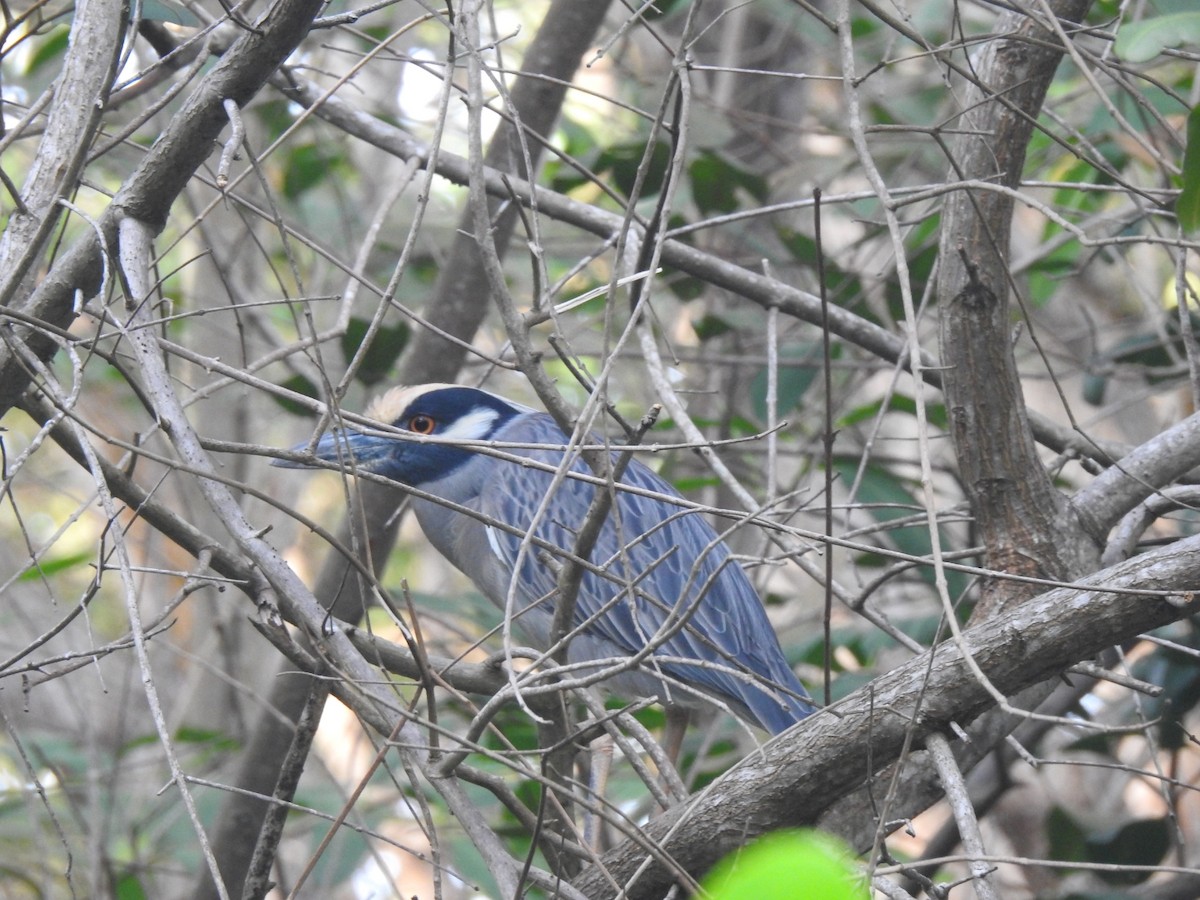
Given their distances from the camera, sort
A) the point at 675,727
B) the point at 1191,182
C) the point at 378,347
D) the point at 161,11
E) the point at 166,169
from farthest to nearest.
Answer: the point at 378,347
the point at 675,727
the point at 161,11
the point at 1191,182
the point at 166,169

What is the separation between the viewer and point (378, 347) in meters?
3.58

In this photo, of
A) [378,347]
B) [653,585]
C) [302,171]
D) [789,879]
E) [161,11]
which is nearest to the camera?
[789,879]

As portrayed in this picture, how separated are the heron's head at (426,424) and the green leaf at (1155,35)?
185 cm

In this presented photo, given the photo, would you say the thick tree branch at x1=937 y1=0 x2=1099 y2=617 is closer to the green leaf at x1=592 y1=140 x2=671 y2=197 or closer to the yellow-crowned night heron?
the yellow-crowned night heron

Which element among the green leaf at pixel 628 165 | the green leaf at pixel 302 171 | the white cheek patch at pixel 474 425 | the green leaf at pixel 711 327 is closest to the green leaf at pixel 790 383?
the green leaf at pixel 711 327

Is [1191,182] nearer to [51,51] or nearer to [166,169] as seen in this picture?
[166,169]

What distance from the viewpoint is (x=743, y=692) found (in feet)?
10.4

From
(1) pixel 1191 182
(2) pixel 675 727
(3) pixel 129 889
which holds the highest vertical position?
(1) pixel 1191 182

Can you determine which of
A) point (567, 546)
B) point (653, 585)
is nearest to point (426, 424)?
point (567, 546)

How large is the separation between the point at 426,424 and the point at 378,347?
29 centimetres

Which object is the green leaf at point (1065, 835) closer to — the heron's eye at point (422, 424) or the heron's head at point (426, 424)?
the heron's head at point (426, 424)

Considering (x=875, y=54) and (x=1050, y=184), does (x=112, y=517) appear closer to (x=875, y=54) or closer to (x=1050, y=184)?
(x=1050, y=184)

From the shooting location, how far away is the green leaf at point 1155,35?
2387 mm

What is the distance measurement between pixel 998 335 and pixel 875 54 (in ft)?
14.1
